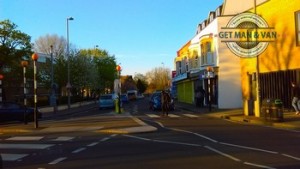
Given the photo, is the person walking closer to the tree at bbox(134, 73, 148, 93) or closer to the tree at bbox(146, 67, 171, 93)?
the tree at bbox(146, 67, 171, 93)

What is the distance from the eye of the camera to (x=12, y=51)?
58.2 metres

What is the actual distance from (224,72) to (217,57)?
1436mm

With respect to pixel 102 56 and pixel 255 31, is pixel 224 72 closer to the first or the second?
pixel 255 31

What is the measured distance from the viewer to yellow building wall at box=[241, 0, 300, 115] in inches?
1108

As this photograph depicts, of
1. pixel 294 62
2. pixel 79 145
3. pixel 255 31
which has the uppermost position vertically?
pixel 255 31

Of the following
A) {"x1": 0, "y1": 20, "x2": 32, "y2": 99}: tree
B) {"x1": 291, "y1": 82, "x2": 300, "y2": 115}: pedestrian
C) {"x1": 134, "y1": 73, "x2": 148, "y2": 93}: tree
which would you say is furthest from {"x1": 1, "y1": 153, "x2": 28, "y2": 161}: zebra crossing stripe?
{"x1": 134, "y1": 73, "x2": 148, "y2": 93}: tree

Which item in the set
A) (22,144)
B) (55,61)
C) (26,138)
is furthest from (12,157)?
(55,61)

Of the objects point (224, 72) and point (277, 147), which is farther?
point (224, 72)

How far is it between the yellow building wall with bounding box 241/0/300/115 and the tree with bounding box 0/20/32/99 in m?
34.1

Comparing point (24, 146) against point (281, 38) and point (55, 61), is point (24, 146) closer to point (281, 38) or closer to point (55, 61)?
point (281, 38)

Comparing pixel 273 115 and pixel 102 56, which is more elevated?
pixel 102 56

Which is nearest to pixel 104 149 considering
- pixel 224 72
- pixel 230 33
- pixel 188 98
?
pixel 230 33

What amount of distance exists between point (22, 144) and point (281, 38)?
18626 mm

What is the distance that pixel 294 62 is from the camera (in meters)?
28.2
